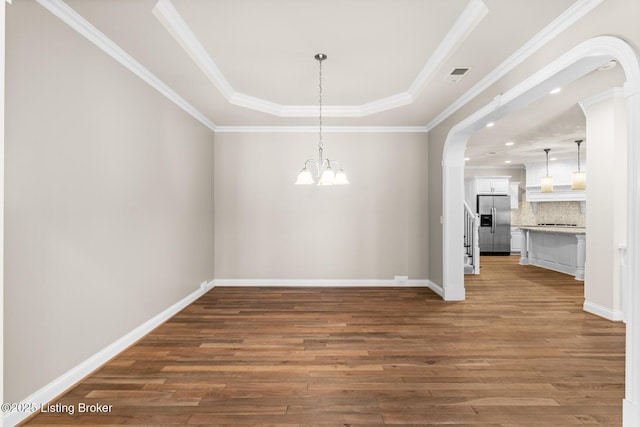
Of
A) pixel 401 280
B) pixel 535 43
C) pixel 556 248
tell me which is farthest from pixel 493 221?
pixel 535 43

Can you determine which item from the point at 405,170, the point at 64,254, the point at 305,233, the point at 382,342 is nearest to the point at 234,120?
the point at 305,233

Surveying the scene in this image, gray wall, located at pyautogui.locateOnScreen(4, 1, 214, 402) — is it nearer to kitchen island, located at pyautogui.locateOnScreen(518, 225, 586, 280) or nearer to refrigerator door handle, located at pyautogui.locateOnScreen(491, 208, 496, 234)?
kitchen island, located at pyautogui.locateOnScreen(518, 225, 586, 280)

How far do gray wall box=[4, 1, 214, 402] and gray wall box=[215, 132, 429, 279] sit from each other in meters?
1.71

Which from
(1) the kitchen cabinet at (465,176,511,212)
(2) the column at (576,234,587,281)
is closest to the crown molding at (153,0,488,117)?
(2) the column at (576,234,587,281)

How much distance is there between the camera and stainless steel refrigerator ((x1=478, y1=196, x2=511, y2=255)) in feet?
32.2

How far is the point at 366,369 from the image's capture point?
2.77m

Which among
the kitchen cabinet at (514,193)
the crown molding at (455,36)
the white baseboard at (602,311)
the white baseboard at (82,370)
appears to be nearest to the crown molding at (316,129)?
the crown molding at (455,36)

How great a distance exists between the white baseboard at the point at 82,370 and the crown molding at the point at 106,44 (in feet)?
8.53

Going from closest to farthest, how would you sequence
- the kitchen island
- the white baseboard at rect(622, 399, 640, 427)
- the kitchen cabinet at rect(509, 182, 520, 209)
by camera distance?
the white baseboard at rect(622, 399, 640, 427) → the kitchen island → the kitchen cabinet at rect(509, 182, 520, 209)

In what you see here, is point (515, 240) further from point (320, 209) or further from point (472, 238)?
point (320, 209)

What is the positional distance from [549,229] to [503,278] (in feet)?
5.94

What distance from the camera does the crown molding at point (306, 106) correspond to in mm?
2580

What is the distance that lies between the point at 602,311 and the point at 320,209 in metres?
4.08

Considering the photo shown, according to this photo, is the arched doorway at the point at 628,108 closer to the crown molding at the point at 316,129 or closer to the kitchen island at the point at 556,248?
the crown molding at the point at 316,129
